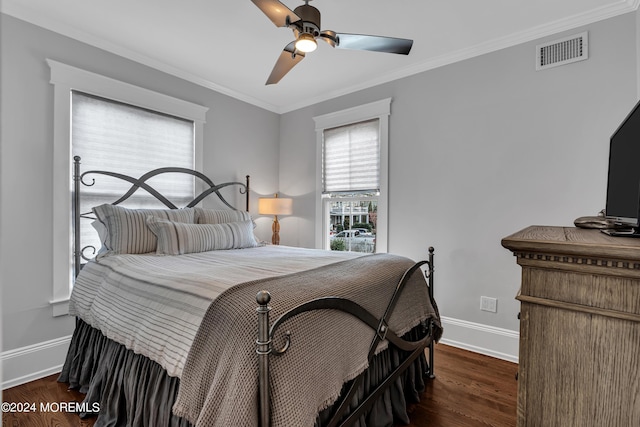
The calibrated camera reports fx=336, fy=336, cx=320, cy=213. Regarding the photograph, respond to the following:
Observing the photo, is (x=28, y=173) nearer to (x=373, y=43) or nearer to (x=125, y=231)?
(x=125, y=231)

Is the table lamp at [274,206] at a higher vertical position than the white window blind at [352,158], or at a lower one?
lower

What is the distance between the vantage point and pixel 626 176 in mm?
1164

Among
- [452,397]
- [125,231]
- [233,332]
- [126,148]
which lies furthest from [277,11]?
[452,397]

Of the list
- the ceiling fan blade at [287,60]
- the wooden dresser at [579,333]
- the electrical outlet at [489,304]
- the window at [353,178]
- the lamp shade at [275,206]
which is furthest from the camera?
the lamp shade at [275,206]

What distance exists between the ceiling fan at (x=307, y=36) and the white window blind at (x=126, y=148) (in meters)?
1.54

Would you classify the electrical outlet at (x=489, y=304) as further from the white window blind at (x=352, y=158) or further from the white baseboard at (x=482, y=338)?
the white window blind at (x=352, y=158)

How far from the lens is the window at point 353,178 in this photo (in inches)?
136

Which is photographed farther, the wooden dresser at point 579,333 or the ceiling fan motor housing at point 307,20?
the ceiling fan motor housing at point 307,20

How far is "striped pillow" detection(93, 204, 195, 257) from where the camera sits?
2422 mm

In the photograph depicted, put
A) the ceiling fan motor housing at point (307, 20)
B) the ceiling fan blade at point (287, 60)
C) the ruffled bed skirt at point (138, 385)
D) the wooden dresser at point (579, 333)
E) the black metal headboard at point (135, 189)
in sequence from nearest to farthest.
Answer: the wooden dresser at point (579, 333) < the ruffled bed skirt at point (138, 385) < the ceiling fan motor housing at point (307, 20) < the ceiling fan blade at point (287, 60) < the black metal headboard at point (135, 189)

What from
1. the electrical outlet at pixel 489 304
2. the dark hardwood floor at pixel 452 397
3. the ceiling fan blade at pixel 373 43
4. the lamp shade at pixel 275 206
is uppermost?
the ceiling fan blade at pixel 373 43

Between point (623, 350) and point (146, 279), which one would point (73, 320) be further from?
point (623, 350)

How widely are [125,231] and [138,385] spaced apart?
1193mm

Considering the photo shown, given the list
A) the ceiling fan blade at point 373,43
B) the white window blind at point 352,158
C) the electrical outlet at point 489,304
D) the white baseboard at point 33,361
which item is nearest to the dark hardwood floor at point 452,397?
the white baseboard at point 33,361
